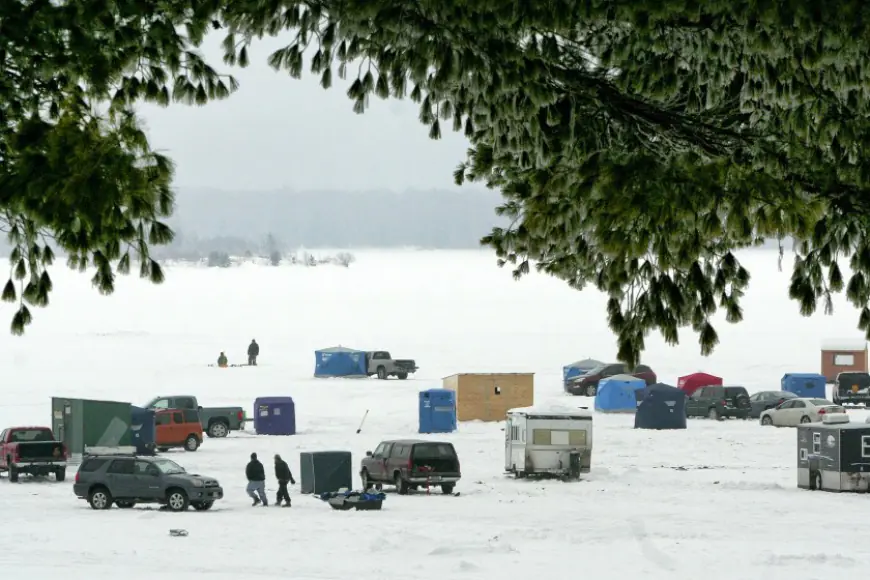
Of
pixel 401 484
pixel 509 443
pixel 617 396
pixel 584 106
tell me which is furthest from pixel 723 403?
pixel 584 106

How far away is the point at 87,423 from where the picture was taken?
3700 cm

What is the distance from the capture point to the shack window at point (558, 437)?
108 ft

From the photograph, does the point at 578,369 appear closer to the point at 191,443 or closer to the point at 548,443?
the point at 191,443

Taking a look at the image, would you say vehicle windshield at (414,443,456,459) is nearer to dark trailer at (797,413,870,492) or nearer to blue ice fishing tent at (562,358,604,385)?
dark trailer at (797,413,870,492)

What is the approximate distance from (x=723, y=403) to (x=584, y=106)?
131ft

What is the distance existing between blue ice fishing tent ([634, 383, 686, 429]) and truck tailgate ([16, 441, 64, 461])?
21.3 metres

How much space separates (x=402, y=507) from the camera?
27.4m

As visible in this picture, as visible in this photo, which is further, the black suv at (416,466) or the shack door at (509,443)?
the shack door at (509,443)

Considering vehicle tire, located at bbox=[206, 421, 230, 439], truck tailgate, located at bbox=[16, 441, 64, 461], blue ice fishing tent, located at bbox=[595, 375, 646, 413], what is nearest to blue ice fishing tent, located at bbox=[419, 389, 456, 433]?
vehicle tire, located at bbox=[206, 421, 230, 439]

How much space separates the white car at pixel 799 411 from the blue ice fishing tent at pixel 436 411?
12.2m

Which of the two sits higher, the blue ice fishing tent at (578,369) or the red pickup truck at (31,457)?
the blue ice fishing tent at (578,369)

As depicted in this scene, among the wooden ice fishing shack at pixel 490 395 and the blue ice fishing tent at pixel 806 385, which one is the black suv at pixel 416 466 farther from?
the blue ice fishing tent at pixel 806 385

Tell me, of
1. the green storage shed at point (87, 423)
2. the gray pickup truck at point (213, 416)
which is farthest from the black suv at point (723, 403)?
the green storage shed at point (87, 423)

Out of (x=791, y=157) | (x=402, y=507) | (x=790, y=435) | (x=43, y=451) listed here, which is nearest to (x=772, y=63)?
(x=791, y=157)
